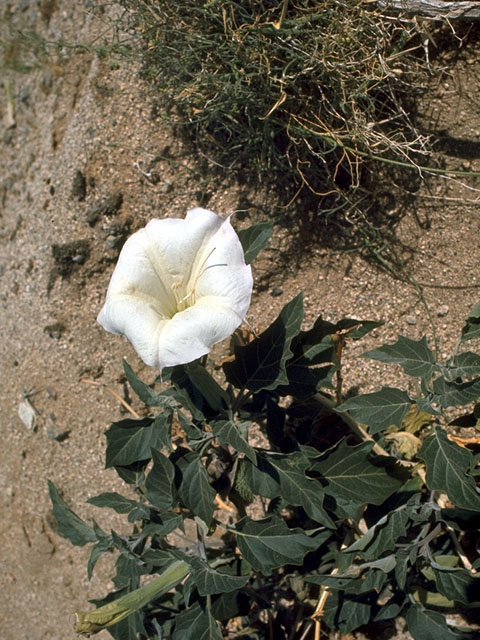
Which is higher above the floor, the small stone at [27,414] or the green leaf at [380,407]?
the green leaf at [380,407]

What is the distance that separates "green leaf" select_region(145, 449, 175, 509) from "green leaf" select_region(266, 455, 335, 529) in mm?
268

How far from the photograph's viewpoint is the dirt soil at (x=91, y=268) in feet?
7.36

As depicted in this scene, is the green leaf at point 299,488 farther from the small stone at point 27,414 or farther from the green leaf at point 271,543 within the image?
the small stone at point 27,414

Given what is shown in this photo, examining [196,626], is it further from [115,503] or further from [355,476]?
[355,476]

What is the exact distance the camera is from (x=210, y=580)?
4.98ft

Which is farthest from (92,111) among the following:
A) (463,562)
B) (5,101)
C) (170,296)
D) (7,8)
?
(463,562)

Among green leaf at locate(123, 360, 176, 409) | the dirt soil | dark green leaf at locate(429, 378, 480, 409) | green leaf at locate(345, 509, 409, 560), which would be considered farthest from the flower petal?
the dirt soil

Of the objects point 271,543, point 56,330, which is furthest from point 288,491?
point 56,330

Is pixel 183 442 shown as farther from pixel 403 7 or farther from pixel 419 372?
pixel 403 7

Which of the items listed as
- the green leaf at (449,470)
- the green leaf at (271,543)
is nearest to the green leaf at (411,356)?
the green leaf at (449,470)

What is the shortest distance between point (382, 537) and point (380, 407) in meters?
0.35

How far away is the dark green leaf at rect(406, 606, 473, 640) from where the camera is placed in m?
1.62

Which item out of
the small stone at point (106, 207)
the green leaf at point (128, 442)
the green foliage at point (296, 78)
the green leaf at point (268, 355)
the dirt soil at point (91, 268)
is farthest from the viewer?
the small stone at point (106, 207)

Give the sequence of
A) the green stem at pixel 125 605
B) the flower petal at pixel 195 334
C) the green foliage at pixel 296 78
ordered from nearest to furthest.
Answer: the flower petal at pixel 195 334 < the green stem at pixel 125 605 < the green foliage at pixel 296 78
